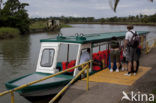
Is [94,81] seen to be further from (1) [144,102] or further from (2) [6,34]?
(2) [6,34]

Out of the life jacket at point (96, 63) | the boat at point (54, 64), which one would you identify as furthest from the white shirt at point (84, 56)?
the life jacket at point (96, 63)

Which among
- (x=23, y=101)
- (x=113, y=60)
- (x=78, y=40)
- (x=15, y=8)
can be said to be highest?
(x=15, y=8)

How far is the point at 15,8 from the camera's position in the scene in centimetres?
6456

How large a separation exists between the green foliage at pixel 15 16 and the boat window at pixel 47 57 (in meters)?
49.1

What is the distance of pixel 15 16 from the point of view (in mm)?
60000

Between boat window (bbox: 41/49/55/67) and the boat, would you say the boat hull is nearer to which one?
the boat

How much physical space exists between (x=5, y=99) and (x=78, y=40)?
4674 millimetres

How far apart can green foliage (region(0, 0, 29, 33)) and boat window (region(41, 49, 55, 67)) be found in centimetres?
4912

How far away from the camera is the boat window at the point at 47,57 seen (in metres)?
9.07

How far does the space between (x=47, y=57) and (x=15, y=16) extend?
5419cm

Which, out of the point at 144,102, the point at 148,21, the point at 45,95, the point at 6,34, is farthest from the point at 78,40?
the point at 148,21

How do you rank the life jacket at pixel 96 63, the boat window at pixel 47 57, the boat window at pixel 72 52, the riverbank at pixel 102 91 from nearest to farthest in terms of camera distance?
the riverbank at pixel 102 91 → the boat window at pixel 47 57 → the life jacket at pixel 96 63 → the boat window at pixel 72 52

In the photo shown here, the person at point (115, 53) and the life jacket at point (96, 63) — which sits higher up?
the person at point (115, 53)

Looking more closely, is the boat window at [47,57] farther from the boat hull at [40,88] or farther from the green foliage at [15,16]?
the green foliage at [15,16]
